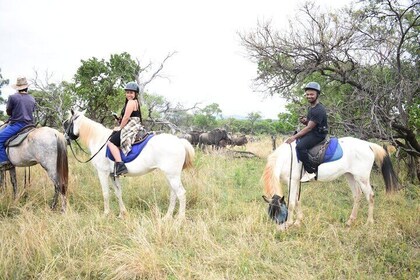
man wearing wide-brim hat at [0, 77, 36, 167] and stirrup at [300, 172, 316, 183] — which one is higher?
man wearing wide-brim hat at [0, 77, 36, 167]

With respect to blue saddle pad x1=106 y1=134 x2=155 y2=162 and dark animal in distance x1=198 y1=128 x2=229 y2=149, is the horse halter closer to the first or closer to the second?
blue saddle pad x1=106 y1=134 x2=155 y2=162

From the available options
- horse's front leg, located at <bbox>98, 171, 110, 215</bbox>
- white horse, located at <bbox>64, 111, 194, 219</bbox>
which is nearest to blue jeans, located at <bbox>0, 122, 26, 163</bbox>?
white horse, located at <bbox>64, 111, 194, 219</bbox>

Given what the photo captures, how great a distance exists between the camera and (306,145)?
500 centimetres

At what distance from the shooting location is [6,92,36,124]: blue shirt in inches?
215

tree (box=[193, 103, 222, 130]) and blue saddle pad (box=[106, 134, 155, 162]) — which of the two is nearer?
blue saddle pad (box=[106, 134, 155, 162])

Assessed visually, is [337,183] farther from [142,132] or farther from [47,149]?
[47,149]

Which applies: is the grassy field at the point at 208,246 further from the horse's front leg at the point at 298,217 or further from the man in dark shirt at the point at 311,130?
the man in dark shirt at the point at 311,130

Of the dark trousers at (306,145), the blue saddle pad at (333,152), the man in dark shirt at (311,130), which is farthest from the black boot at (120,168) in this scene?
the blue saddle pad at (333,152)

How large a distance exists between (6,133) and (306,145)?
5610 mm

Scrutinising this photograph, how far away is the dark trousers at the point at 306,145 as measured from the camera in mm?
5004

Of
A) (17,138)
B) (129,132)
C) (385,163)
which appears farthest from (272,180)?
(17,138)

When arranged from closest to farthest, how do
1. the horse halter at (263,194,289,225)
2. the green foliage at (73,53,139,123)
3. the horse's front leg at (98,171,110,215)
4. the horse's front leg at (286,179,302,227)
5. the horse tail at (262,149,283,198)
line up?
1. the horse halter at (263,194,289,225)
2. the horse tail at (262,149,283,198)
3. the horse's front leg at (286,179,302,227)
4. the horse's front leg at (98,171,110,215)
5. the green foliage at (73,53,139,123)

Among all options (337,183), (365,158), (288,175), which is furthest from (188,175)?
(337,183)

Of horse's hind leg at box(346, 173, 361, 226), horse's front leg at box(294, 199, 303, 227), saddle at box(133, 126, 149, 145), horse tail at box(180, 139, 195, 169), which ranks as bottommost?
horse's front leg at box(294, 199, 303, 227)
